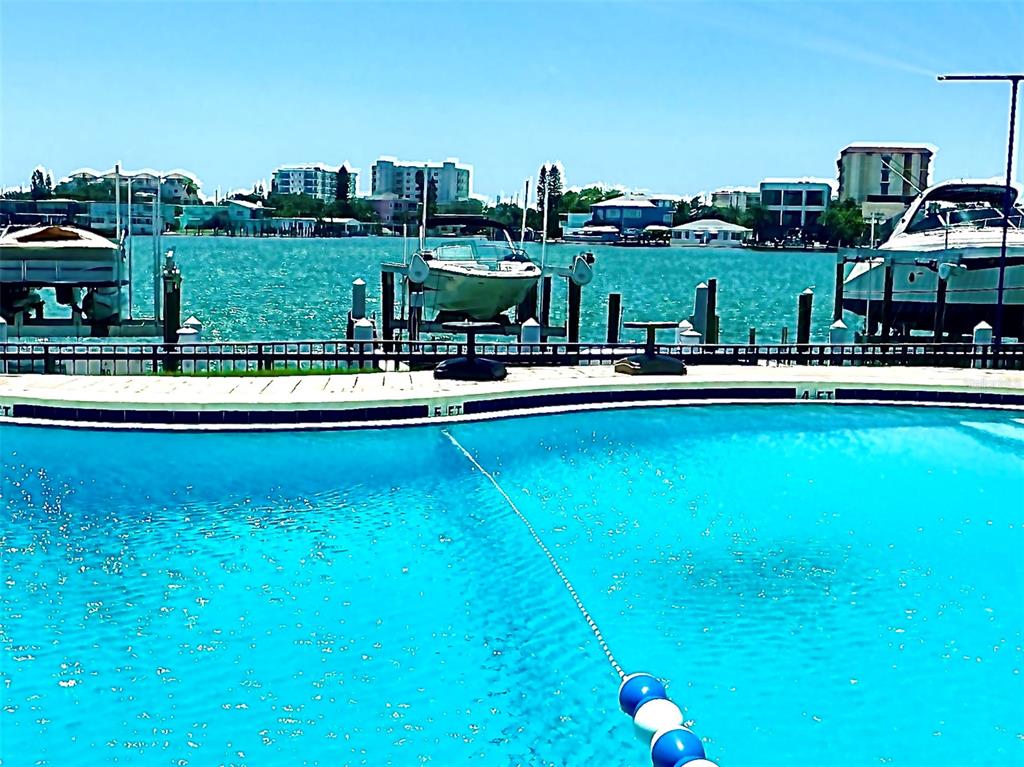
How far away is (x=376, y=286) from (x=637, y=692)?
73605mm

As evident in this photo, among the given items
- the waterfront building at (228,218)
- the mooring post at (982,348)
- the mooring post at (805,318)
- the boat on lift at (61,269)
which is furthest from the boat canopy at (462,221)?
the waterfront building at (228,218)

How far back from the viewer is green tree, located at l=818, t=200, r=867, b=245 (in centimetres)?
14275

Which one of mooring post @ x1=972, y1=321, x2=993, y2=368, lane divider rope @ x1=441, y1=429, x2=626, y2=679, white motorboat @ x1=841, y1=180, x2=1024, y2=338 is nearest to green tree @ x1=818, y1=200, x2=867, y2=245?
white motorboat @ x1=841, y1=180, x2=1024, y2=338

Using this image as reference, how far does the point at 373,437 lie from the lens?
16750 mm

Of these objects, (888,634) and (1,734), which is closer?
(1,734)

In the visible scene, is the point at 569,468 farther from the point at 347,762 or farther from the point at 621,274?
the point at 621,274

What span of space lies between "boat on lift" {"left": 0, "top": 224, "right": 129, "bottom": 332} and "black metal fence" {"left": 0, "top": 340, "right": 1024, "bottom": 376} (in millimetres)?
10872

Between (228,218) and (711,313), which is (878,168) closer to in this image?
(228,218)

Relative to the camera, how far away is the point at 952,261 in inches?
1266

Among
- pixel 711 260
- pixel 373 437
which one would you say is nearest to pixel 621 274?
pixel 711 260

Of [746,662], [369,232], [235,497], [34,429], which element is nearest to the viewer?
[746,662]

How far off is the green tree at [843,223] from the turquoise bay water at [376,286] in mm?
4034

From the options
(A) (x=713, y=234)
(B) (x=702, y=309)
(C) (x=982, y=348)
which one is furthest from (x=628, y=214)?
(C) (x=982, y=348)

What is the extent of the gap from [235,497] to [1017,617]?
359 inches
